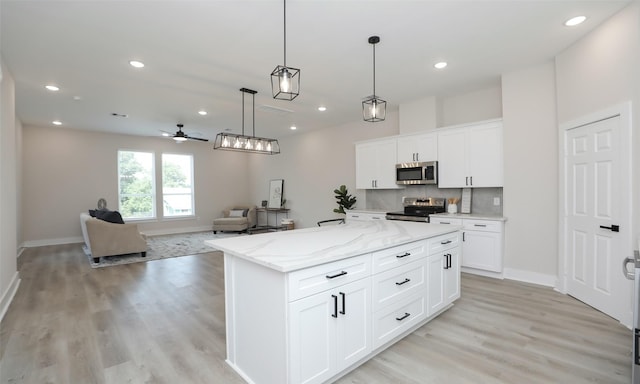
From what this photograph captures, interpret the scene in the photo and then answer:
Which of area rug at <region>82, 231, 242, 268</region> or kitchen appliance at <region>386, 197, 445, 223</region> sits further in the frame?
area rug at <region>82, 231, 242, 268</region>

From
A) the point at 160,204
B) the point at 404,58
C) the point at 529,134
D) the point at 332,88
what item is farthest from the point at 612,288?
the point at 160,204

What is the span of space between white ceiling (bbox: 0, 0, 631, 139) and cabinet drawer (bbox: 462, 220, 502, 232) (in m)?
2.10

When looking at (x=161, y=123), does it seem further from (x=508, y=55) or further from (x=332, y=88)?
(x=508, y=55)

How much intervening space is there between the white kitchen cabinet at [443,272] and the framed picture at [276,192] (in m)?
6.36

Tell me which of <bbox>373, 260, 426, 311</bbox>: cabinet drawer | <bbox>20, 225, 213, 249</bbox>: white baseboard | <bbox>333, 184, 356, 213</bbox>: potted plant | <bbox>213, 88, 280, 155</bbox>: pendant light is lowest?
<bbox>20, 225, 213, 249</bbox>: white baseboard

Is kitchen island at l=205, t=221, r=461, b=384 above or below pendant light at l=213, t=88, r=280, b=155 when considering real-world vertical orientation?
below

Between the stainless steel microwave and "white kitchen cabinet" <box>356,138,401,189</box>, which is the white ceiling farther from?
the stainless steel microwave

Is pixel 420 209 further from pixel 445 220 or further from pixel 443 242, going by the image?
pixel 443 242

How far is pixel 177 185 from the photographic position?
30.2ft

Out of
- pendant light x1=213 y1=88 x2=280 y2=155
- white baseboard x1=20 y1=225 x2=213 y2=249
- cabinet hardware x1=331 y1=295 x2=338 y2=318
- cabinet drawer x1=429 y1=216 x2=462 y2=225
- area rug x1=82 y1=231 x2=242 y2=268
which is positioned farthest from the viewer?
white baseboard x1=20 y1=225 x2=213 y2=249

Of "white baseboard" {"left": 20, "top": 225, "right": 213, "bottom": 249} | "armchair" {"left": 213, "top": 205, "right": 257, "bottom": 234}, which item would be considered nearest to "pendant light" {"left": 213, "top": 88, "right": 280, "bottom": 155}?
"armchair" {"left": 213, "top": 205, "right": 257, "bottom": 234}

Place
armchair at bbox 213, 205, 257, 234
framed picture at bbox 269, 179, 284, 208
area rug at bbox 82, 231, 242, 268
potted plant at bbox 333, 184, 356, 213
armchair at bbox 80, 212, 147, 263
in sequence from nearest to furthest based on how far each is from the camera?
armchair at bbox 80, 212, 147, 263, area rug at bbox 82, 231, 242, 268, potted plant at bbox 333, 184, 356, 213, armchair at bbox 213, 205, 257, 234, framed picture at bbox 269, 179, 284, 208

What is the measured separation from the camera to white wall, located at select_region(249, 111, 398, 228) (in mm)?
6789

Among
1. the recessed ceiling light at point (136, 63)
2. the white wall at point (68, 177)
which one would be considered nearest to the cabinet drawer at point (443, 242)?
the recessed ceiling light at point (136, 63)
